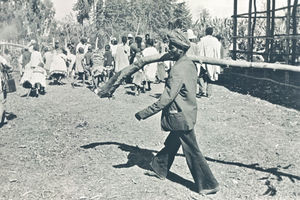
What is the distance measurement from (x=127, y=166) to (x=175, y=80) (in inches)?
72.5

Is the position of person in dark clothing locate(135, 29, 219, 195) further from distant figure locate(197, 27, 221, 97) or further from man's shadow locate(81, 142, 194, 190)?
distant figure locate(197, 27, 221, 97)

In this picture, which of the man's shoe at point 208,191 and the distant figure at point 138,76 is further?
the distant figure at point 138,76

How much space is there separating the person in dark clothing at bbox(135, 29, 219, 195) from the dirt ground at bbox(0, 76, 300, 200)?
31 centimetres

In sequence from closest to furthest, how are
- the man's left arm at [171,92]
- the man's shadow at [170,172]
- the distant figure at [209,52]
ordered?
the man's left arm at [171,92] → the man's shadow at [170,172] → the distant figure at [209,52]

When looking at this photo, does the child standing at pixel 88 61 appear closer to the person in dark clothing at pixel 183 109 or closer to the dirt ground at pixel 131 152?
the dirt ground at pixel 131 152

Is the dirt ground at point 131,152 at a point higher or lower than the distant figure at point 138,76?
lower

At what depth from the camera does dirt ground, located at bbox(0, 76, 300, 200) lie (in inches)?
192

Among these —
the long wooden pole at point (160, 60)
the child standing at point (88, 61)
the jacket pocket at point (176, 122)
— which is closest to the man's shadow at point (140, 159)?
the jacket pocket at point (176, 122)

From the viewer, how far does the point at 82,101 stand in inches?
449

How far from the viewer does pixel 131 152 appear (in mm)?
6348

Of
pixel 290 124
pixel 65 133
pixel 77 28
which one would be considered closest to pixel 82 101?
pixel 65 133

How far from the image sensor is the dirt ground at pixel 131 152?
4.88 meters

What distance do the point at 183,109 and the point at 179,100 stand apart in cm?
11

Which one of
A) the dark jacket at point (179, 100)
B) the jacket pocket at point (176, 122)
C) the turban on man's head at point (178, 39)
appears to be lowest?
the jacket pocket at point (176, 122)
